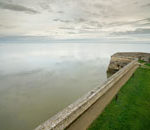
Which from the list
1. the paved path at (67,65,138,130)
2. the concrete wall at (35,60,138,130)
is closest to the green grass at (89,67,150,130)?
the paved path at (67,65,138,130)

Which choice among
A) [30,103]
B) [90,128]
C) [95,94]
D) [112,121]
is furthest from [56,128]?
[30,103]

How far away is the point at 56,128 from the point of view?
286 centimetres

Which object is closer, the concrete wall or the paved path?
the concrete wall

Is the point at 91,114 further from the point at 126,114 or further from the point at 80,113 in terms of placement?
the point at 126,114

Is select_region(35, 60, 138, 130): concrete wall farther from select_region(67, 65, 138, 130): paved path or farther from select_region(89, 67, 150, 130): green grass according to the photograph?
select_region(89, 67, 150, 130): green grass

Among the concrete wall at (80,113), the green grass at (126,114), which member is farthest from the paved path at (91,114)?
the green grass at (126,114)

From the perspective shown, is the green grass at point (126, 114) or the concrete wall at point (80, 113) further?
the green grass at point (126, 114)

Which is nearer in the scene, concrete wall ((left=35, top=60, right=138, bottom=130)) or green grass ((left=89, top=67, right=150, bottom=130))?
concrete wall ((left=35, top=60, right=138, bottom=130))

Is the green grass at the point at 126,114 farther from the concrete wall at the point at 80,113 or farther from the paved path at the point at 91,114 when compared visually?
the concrete wall at the point at 80,113

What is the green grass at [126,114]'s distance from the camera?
11.0ft

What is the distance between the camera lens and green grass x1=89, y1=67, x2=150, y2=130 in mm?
3344

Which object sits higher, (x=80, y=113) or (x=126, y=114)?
(x=80, y=113)

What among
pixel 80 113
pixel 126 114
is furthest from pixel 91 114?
pixel 126 114

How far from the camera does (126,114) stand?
392 cm
